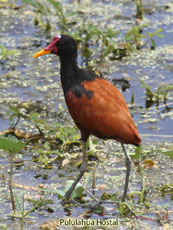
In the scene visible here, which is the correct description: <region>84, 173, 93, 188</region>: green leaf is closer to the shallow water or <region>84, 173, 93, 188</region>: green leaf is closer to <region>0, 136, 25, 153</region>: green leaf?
the shallow water

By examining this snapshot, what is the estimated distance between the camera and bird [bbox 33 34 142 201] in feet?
14.9

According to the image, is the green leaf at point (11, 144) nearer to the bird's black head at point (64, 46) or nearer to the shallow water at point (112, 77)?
the shallow water at point (112, 77)

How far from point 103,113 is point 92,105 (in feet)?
0.37

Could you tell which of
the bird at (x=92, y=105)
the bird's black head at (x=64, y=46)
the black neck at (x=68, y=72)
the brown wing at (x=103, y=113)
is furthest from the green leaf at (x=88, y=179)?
the bird's black head at (x=64, y=46)

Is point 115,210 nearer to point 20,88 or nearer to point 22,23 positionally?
point 20,88

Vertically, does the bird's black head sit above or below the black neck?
above

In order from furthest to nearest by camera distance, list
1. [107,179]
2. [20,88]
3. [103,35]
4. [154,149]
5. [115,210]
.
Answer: [103,35]
[20,88]
[154,149]
[107,179]
[115,210]

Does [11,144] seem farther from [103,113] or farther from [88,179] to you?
[88,179]

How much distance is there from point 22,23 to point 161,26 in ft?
6.18

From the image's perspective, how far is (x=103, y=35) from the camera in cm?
735

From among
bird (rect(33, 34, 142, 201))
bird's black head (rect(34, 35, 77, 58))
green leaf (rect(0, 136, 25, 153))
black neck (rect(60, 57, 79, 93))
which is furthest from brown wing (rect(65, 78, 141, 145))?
green leaf (rect(0, 136, 25, 153))

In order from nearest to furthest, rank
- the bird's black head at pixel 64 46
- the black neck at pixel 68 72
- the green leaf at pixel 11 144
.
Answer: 1. the green leaf at pixel 11 144
2. the black neck at pixel 68 72
3. the bird's black head at pixel 64 46

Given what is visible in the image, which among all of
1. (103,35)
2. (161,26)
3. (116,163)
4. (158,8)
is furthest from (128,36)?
(116,163)

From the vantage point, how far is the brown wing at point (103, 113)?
4.52 metres
